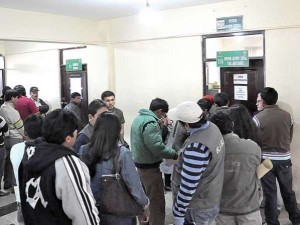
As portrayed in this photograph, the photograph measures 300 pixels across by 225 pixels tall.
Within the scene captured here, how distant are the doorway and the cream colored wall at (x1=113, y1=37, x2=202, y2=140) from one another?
0.42 meters

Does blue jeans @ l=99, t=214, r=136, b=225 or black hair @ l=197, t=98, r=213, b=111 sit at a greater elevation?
black hair @ l=197, t=98, r=213, b=111

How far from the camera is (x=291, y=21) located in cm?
457

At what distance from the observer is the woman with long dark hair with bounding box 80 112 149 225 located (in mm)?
2162

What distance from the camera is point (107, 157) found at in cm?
216

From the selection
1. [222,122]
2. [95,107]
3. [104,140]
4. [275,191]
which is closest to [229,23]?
[275,191]

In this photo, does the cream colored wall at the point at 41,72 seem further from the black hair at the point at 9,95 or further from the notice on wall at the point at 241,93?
the notice on wall at the point at 241,93

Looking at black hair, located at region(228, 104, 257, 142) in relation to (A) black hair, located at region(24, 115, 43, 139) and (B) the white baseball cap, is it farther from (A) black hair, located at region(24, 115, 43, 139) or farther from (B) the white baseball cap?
→ (A) black hair, located at region(24, 115, 43, 139)

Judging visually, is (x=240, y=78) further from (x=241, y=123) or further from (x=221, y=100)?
(x=241, y=123)

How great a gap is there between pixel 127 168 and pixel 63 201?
0.52 metres

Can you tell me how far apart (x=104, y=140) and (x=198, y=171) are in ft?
1.98

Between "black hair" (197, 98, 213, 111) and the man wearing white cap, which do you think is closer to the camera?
the man wearing white cap

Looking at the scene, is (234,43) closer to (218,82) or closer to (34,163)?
(218,82)

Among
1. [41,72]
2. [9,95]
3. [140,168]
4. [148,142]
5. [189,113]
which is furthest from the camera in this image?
[41,72]

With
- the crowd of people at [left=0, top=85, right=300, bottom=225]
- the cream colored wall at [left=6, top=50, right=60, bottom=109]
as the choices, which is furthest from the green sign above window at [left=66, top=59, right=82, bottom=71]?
the crowd of people at [left=0, top=85, right=300, bottom=225]
